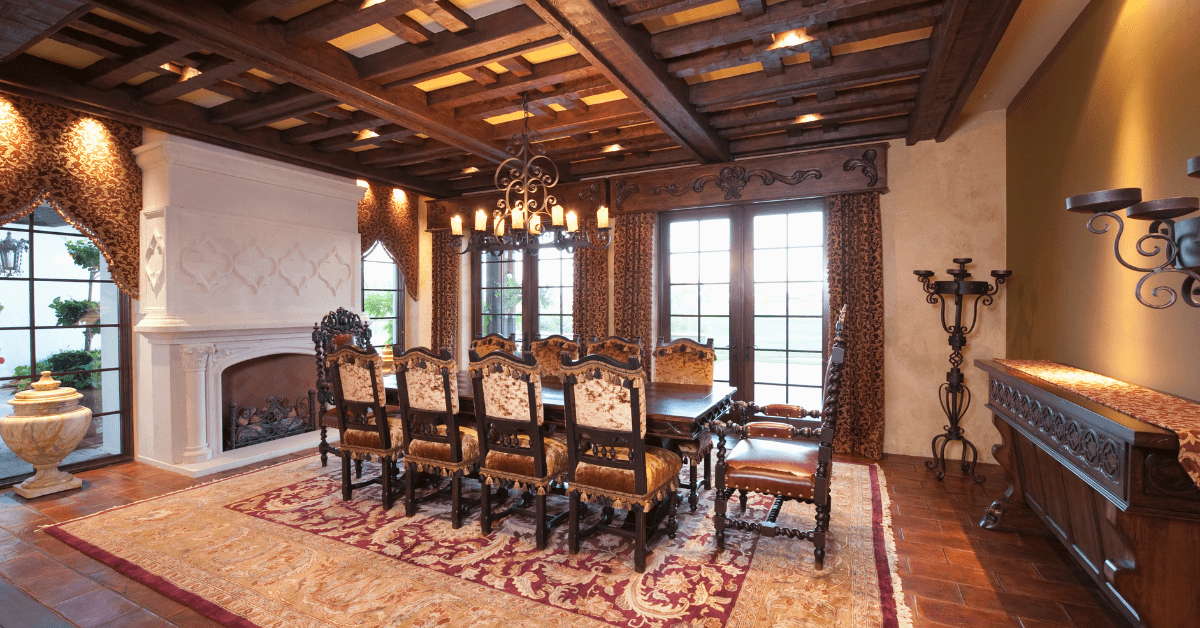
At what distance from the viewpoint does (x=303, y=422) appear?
540 centimetres

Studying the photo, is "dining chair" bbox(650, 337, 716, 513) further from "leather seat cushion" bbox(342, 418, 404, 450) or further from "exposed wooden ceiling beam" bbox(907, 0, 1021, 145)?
"exposed wooden ceiling beam" bbox(907, 0, 1021, 145)

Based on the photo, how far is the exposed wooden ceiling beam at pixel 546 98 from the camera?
142 inches

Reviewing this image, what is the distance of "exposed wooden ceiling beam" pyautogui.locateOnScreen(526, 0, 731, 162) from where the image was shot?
8.29 feet

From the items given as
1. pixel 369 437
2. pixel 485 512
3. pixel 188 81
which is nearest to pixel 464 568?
pixel 485 512

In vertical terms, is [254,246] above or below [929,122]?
below

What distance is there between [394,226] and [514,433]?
4.46 m

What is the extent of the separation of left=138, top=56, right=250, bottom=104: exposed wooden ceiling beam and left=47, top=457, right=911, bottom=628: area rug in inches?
112

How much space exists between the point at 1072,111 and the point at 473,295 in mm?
5994

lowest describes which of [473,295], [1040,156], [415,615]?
[415,615]

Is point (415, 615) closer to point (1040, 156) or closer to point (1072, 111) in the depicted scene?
point (1072, 111)

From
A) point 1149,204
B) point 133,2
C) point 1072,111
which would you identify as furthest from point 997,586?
point 133,2

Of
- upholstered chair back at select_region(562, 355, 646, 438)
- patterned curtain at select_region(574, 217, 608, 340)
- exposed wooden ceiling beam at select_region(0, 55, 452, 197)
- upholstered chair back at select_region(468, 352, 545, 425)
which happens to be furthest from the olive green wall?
exposed wooden ceiling beam at select_region(0, 55, 452, 197)

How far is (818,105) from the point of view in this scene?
3951mm

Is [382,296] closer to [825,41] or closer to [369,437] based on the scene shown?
[369,437]
